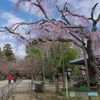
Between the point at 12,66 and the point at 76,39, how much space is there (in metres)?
32.4

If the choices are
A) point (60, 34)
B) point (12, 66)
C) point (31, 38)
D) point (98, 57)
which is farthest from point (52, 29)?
point (12, 66)

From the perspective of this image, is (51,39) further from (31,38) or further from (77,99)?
(77,99)

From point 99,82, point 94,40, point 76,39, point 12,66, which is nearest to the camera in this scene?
point 76,39

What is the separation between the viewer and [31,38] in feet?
20.8

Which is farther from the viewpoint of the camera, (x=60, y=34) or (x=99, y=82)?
(x=99, y=82)

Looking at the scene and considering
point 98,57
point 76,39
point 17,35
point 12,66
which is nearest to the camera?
point 17,35

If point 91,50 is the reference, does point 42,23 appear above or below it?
above

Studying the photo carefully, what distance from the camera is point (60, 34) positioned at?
250 inches

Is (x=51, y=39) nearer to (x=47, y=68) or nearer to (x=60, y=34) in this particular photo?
(x=60, y=34)

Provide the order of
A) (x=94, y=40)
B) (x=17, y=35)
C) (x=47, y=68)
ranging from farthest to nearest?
(x=47, y=68) < (x=94, y=40) < (x=17, y=35)

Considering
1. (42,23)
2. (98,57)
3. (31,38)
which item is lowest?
(98,57)

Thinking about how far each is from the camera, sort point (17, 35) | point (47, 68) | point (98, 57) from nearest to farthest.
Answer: point (17, 35)
point (98, 57)
point (47, 68)

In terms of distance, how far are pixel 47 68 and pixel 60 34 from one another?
1811 cm

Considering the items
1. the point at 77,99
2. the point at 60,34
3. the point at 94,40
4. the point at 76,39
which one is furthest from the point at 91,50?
the point at 77,99
